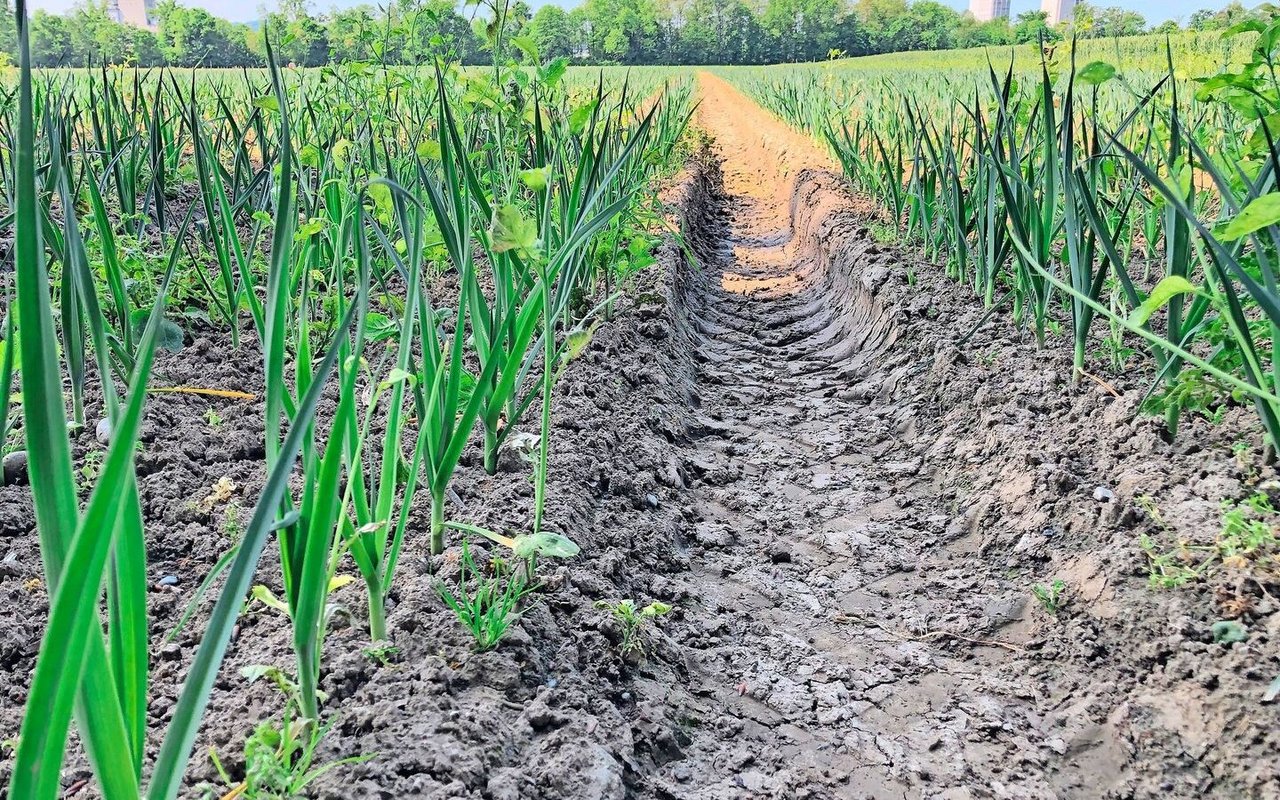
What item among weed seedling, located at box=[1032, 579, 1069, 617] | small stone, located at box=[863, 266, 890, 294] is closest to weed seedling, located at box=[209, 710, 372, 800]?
weed seedling, located at box=[1032, 579, 1069, 617]

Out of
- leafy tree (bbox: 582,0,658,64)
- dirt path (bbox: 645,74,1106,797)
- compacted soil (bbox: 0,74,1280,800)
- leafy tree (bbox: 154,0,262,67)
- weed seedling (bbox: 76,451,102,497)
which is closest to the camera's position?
compacted soil (bbox: 0,74,1280,800)

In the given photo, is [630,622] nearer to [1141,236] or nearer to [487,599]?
[487,599]

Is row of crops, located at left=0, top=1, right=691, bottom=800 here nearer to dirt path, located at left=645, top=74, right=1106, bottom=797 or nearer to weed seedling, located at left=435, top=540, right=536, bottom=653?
weed seedling, located at left=435, top=540, right=536, bottom=653

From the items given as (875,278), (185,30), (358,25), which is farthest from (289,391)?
(185,30)

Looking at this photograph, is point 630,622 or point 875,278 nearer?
point 630,622

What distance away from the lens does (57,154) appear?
1007 mm

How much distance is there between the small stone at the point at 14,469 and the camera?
5.63 feet

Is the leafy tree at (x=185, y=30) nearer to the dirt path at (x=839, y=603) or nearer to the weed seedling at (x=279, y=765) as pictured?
the dirt path at (x=839, y=603)

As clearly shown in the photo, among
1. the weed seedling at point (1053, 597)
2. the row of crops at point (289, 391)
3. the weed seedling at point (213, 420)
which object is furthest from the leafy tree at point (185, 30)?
the weed seedling at point (1053, 597)

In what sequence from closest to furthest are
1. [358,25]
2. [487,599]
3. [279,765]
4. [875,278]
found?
[279,765]
[487,599]
[875,278]
[358,25]

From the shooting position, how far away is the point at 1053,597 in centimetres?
175

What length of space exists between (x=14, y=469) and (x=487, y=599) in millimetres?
1059

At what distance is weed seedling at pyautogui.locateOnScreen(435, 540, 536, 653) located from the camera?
50.6 inches

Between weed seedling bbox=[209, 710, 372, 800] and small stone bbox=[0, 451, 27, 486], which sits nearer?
weed seedling bbox=[209, 710, 372, 800]
